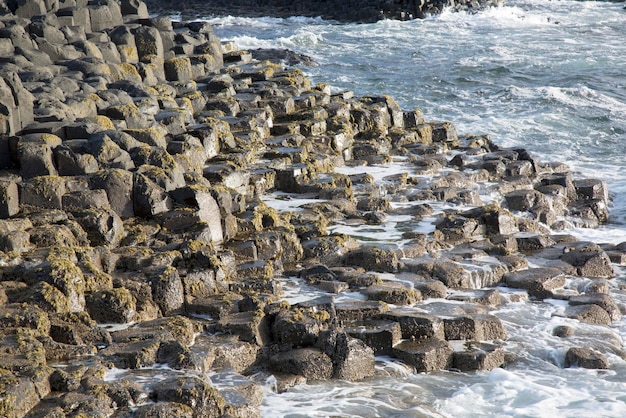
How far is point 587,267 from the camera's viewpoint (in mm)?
9469

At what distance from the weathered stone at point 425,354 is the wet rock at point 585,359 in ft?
3.44

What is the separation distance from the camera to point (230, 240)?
29.8 ft

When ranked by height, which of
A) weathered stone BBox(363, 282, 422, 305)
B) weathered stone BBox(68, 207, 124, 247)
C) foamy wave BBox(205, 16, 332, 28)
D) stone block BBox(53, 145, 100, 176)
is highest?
foamy wave BBox(205, 16, 332, 28)

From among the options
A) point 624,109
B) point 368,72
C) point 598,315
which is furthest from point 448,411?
point 368,72

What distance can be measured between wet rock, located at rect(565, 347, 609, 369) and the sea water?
75 millimetres

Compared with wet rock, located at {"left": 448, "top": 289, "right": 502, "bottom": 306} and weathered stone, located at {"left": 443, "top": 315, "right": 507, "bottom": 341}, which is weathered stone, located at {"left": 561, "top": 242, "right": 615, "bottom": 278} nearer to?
wet rock, located at {"left": 448, "top": 289, "right": 502, "bottom": 306}

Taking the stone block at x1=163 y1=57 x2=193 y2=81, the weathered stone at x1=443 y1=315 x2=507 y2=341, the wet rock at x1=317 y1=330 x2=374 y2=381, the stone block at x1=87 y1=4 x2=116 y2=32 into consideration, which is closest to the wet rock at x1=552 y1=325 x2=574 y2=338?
the weathered stone at x1=443 y1=315 x2=507 y2=341

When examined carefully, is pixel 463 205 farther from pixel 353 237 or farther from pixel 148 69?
pixel 148 69

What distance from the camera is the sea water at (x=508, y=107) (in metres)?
6.58

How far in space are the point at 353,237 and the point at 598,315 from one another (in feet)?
8.97

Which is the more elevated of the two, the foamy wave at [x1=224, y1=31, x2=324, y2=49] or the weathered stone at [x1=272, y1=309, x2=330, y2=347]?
the foamy wave at [x1=224, y1=31, x2=324, y2=49]

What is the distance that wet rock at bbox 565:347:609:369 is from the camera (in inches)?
288

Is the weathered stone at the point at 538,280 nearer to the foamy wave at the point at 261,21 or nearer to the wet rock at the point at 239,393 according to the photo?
the wet rock at the point at 239,393

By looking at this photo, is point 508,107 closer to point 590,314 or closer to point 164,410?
point 590,314
